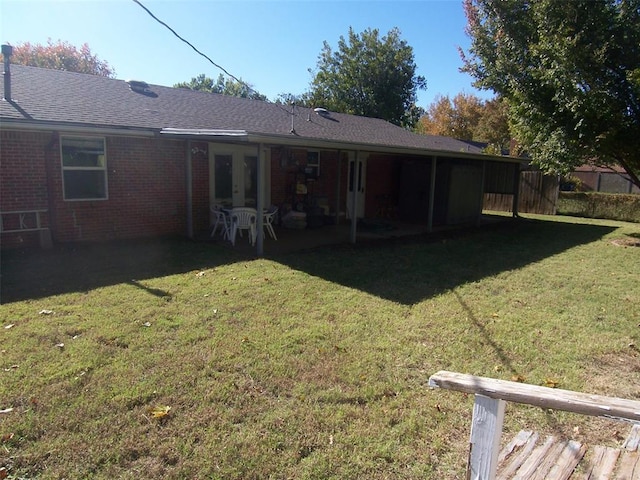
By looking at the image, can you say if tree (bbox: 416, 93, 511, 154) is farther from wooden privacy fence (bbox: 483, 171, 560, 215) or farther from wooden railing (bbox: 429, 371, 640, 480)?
wooden railing (bbox: 429, 371, 640, 480)

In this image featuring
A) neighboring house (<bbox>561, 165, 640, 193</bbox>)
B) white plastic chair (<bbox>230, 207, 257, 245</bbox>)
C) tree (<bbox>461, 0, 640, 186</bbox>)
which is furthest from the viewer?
neighboring house (<bbox>561, 165, 640, 193</bbox>)

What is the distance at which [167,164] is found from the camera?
1020 cm

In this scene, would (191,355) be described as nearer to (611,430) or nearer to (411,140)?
(611,430)

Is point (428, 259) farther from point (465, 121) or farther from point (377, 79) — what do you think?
point (465, 121)

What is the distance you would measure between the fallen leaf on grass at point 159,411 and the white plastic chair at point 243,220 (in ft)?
20.9

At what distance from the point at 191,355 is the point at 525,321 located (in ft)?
12.7

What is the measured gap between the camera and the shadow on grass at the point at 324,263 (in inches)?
255

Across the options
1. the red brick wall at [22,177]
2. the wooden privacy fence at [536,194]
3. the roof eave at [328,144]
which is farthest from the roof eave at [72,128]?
the wooden privacy fence at [536,194]

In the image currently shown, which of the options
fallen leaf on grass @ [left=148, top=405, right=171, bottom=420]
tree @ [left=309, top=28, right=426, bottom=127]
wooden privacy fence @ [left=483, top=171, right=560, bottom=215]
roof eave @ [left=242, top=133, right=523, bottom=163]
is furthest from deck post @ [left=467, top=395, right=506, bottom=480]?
tree @ [left=309, top=28, right=426, bottom=127]

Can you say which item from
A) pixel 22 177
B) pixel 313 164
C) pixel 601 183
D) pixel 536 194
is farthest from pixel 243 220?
pixel 601 183

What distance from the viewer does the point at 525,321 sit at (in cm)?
542

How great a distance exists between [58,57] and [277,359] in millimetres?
35029

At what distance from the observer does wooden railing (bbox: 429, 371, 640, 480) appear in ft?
5.63

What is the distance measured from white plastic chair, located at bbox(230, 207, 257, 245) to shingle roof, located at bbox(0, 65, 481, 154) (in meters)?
1.76
